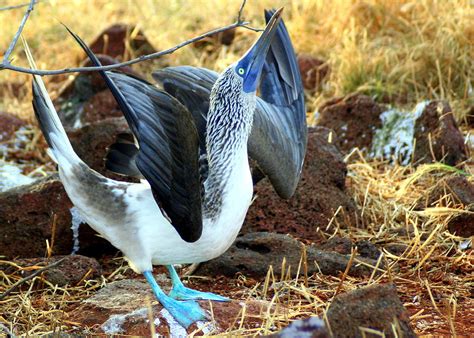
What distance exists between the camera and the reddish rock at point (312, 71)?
25.8ft

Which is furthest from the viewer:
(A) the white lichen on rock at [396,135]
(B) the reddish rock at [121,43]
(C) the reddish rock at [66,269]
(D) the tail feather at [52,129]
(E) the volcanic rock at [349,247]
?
(B) the reddish rock at [121,43]

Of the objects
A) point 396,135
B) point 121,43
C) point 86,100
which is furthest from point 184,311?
point 121,43

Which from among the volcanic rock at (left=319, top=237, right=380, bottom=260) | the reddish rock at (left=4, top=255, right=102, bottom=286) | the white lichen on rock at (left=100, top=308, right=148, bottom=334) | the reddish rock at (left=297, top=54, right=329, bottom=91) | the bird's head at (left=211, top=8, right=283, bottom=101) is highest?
the bird's head at (left=211, top=8, right=283, bottom=101)

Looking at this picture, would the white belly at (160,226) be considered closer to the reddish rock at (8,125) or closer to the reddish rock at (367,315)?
the reddish rock at (367,315)

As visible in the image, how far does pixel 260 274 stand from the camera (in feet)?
15.3

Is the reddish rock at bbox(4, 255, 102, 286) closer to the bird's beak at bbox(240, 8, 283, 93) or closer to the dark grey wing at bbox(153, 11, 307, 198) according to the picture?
the dark grey wing at bbox(153, 11, 307, 198)

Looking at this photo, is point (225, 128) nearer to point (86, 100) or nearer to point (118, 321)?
point (118, 321)

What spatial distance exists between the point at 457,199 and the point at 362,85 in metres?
2.24

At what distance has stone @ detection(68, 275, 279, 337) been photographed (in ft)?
12.8

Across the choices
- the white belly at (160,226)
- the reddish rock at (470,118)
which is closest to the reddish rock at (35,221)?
the white belly at (160,226)

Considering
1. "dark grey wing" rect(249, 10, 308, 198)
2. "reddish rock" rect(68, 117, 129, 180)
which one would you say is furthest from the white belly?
"reddish rock" rect(68, 117, 129, 180)

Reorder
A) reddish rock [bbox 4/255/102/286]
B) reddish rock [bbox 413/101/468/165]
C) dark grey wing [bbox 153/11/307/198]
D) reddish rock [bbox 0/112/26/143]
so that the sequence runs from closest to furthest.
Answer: dark grey wing [bbox 153/11/307/198]
reddish rock [bbox 4/255/102/286]
reddish rock [bbox 413/101/468/165]
reddish rock [bbox 0/112/26/143]

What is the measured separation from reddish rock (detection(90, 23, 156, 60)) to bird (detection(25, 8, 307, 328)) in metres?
4.52

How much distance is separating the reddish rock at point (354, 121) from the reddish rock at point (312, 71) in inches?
47.5
